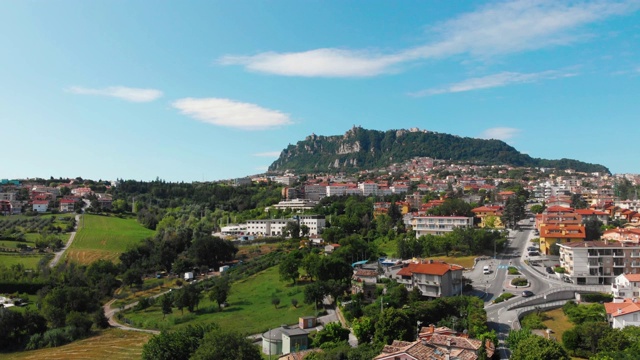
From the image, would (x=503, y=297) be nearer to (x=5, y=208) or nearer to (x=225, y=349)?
(x=225, y=349)

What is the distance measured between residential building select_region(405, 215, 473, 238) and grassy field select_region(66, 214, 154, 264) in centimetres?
3349

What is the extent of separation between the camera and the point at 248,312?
37000mm

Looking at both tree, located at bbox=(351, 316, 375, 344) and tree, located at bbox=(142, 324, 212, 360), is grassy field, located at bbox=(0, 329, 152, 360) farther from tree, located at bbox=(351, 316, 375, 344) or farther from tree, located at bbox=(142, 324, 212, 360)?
tree, located at bbox=(351, 316, 375, 344)

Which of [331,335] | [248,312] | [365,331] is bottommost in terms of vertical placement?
[248,312]

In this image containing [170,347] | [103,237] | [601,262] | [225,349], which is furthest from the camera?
[103,237]

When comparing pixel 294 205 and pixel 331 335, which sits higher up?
pixel 294 205

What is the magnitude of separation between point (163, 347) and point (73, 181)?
4818 inches

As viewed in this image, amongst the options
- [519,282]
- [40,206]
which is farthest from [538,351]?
[40,206]

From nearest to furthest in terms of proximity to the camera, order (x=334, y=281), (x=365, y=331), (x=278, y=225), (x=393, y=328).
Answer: (x=393, y=328), (x=365, y=331), (x=334, y=281), (x=278, y=225)

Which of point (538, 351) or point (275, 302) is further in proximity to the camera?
point (275, 302)

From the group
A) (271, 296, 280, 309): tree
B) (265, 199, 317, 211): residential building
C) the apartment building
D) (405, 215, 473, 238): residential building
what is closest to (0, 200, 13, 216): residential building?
(265, 199, 317, 211): residential building

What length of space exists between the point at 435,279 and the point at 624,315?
37.1 feet

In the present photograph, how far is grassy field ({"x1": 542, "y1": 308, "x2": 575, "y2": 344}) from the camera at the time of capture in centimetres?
2861

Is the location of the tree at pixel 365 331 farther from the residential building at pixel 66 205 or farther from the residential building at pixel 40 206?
the residential building at pixel 40 206
